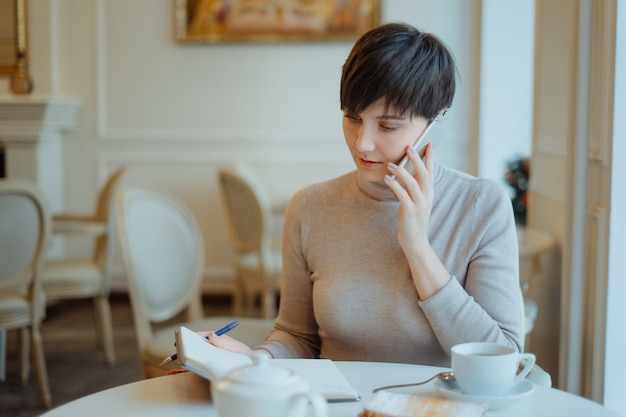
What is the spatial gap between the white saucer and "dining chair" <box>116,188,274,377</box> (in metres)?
1.50

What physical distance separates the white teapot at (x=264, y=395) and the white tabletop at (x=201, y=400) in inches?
11.5

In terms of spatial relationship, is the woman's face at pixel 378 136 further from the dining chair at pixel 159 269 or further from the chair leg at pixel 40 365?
the chair leg at pixel 40 365

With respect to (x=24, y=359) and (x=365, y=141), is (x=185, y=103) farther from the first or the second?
(x=365, y=141)

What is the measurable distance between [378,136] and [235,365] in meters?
0.53

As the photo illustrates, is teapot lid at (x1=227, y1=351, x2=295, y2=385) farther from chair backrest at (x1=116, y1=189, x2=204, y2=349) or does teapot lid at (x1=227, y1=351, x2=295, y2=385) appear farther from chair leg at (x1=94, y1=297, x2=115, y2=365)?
chair leg at (x1=94, y1=297, x2=115, y2=365)

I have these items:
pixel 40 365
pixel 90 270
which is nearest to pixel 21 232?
pixel 40 365

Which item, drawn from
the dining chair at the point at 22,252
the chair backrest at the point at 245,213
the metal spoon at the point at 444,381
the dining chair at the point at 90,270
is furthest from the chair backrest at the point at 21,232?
the metal spoon at the point at 444,381

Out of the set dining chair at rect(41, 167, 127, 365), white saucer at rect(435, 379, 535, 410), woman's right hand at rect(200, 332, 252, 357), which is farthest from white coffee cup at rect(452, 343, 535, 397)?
dining chair at rect(41, 167, 127, 365)

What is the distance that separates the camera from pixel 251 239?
4.74 m

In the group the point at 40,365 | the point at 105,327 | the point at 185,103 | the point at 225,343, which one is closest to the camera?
the point at 225,343

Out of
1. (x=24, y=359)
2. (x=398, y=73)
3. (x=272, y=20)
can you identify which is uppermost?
(x=272, y=20)

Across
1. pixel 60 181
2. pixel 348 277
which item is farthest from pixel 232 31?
pixel 348 277

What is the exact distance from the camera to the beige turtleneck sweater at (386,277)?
63.9 inches

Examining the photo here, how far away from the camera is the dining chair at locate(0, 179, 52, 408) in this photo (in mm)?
3641
